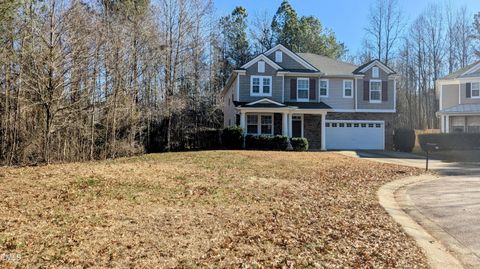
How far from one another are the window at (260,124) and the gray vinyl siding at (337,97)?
5.17 meters

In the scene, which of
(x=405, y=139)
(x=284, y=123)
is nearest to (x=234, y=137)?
(x=284, y=123)

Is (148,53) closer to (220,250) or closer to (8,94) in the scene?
(8,94)

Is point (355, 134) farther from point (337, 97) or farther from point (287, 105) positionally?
point (287, 105)

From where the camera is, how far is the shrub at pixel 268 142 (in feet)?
73.7

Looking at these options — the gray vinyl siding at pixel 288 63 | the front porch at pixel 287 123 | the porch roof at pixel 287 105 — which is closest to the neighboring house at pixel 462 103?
the porch roof at pixel 287 105

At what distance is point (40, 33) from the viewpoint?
14172 millimetres

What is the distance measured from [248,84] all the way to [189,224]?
20.1 m

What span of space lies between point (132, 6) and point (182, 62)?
19.4 ft

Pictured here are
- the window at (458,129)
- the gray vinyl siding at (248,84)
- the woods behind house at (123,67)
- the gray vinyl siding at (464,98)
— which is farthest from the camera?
the gray vinyl siding at (464,98)

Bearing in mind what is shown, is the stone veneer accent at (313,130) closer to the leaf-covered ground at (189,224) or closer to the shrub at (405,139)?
the shrub at (405,139)

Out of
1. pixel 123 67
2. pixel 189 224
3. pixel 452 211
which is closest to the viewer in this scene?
pixel 189 224

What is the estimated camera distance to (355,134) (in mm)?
27203

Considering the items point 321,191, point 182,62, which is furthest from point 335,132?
point 321,191

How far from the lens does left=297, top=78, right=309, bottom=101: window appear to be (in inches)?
1019
